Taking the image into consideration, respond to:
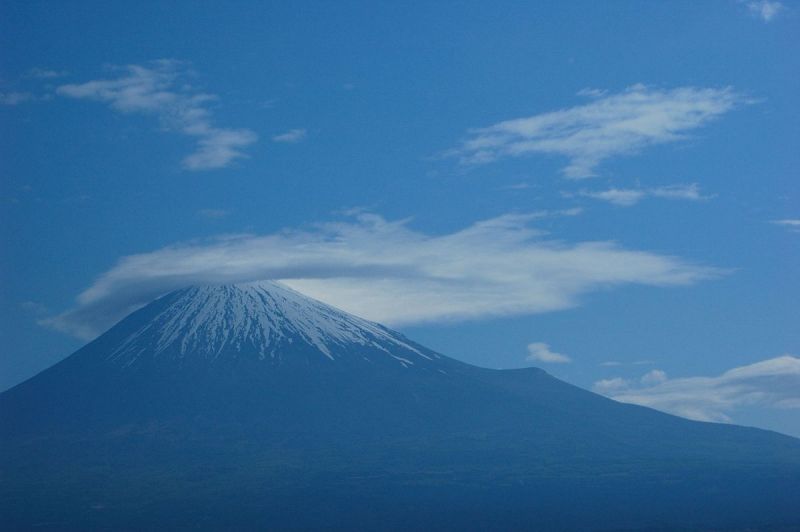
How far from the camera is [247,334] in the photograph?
186m

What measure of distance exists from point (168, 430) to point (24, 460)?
20670 millimetres

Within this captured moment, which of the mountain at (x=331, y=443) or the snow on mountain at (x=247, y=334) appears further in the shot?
the snow on mountain at (x=247, y=334)

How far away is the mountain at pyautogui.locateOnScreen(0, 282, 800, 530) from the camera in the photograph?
10844cm

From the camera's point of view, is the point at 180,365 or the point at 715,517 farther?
the point at 180,365

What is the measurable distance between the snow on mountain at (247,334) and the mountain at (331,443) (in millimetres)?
409

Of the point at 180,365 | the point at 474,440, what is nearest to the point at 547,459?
the point at 474,440

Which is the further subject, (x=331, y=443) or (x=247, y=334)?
(x=247, y=334)

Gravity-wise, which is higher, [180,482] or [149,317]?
[149,317]

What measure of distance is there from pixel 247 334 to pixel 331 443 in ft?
145

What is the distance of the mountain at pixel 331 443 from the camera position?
108438 millimetres

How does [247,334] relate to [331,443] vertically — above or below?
above

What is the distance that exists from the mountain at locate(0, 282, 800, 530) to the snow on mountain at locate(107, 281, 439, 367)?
41 cm

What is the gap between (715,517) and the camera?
10288 centimetres

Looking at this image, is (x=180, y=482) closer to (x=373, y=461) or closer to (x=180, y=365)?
(x=373, y=461)
